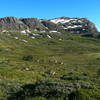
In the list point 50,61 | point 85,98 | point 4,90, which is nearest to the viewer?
point 85,98

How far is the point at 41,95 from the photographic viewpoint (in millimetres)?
19125

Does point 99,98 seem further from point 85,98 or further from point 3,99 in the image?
point 3,99

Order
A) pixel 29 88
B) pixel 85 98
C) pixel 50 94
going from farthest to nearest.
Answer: pixel 29 88 → pixel 50 94 → pixel 85 98

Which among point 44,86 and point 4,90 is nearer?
point 44,86

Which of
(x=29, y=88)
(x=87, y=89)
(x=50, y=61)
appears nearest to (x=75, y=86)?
(x=87, y=89)

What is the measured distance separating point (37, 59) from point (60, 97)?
4892 inches

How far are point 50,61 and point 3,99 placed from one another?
117 meters

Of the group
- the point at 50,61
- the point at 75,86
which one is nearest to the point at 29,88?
the point at 75,86

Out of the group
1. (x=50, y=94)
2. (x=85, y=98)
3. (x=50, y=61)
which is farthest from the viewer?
(x=50, y=61)

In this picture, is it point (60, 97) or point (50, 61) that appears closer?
point (60, 97)

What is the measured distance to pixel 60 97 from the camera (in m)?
18.4

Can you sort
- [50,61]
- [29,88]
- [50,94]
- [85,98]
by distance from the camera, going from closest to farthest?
[85,98], [50,94], [29,88], [50,61]

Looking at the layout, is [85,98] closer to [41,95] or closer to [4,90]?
[41,95]

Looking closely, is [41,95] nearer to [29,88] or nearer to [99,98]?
[29,88]
